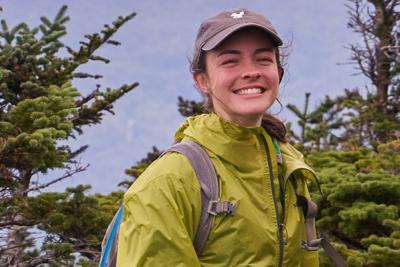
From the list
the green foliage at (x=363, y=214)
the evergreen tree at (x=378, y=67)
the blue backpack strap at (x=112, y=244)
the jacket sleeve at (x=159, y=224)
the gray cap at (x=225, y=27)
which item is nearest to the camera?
the jacket sleeve at (x=159, y=224)

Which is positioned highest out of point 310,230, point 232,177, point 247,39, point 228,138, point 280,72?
point 247,39

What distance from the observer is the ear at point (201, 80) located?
2646 millimetres

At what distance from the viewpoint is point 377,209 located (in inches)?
257

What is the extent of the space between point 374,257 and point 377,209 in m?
0.85

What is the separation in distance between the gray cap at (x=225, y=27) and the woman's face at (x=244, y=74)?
3 cm

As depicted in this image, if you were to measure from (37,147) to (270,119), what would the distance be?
12.7 ft

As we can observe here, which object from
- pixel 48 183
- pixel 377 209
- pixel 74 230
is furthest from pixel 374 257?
pixel 48 183

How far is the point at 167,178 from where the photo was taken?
222cm

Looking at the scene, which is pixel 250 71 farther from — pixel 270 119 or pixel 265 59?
pixel 270 119

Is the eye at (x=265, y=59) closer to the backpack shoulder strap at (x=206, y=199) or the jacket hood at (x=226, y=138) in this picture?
the jacket hood at (x=226, y=138)

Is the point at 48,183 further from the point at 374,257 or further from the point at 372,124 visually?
the point at 372,124

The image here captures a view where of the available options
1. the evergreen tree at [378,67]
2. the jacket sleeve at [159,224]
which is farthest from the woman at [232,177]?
the evergreen tree at [378,67]

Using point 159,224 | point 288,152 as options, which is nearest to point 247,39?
point 288,152

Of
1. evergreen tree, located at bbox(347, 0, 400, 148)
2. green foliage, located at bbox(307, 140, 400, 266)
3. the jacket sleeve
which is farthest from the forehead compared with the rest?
evergreen tree, located at bbox(347, 0, 400, 148)
